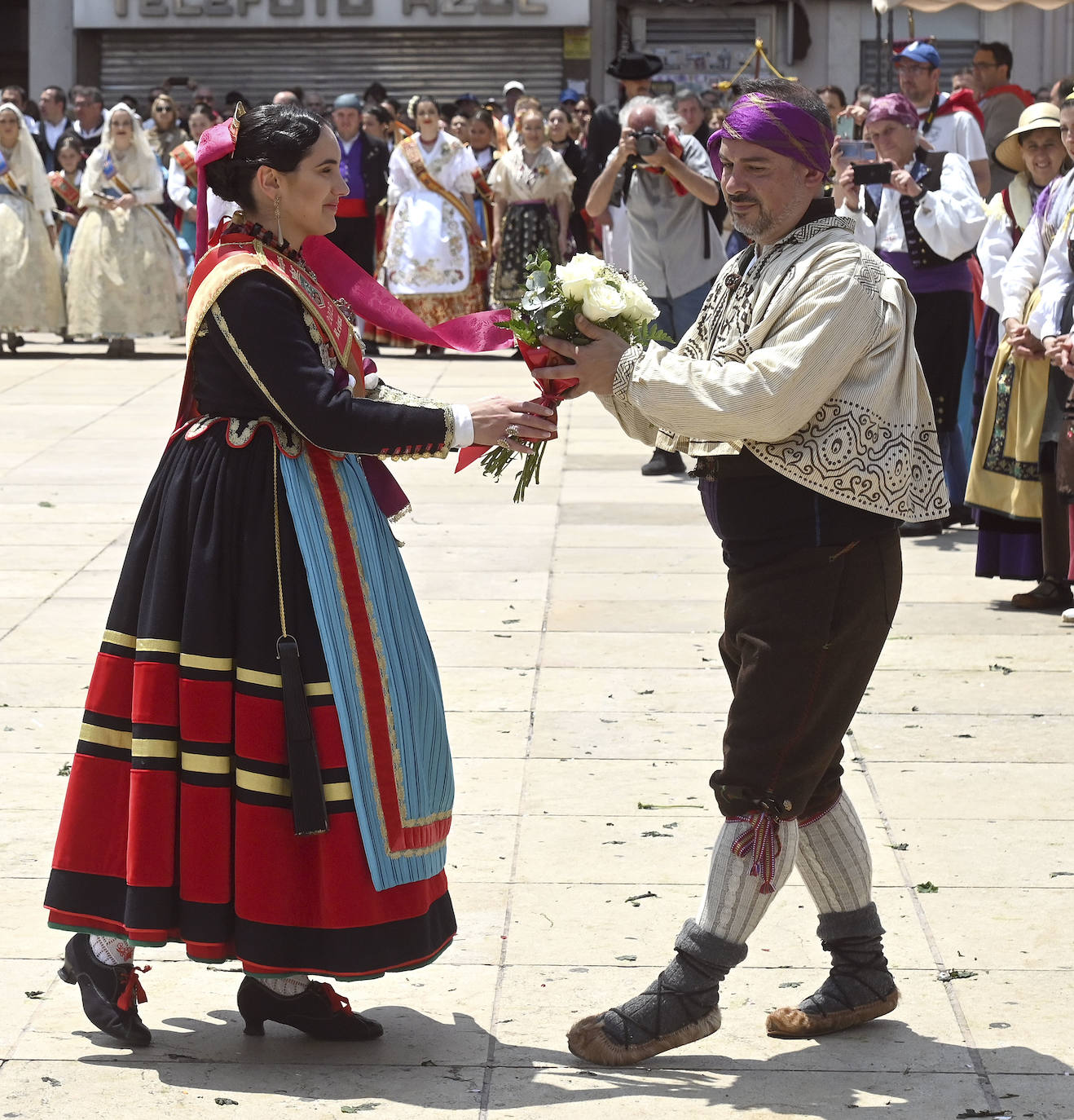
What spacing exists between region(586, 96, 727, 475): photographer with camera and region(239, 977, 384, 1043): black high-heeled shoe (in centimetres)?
674

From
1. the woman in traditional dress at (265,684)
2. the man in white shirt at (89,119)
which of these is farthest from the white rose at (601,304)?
the man in white shirt at (89,119)

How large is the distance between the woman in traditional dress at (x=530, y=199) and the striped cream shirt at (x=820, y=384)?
11551 mm

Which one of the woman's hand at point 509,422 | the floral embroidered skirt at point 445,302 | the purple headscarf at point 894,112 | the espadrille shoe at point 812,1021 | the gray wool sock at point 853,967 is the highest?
the purple headscarf at point 894,112

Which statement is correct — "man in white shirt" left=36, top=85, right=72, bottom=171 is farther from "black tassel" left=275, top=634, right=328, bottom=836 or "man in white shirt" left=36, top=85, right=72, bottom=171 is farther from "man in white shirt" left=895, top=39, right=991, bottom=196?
"black tassel" left=275, top=634, right=328, bottom=836

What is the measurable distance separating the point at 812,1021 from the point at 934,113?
615cm

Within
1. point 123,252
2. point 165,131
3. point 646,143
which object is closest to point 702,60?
point 165,131

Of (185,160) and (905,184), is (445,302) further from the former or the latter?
(905,184)

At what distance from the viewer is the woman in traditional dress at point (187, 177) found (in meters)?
15.0

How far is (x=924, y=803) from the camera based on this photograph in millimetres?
5047

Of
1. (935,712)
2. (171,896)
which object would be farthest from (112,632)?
(935,712)

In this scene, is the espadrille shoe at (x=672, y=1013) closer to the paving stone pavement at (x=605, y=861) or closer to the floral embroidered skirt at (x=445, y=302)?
the paving stone pavement at (x=605, y=861)

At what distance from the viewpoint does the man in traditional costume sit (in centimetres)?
337

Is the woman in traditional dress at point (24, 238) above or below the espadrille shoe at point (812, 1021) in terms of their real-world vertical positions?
above

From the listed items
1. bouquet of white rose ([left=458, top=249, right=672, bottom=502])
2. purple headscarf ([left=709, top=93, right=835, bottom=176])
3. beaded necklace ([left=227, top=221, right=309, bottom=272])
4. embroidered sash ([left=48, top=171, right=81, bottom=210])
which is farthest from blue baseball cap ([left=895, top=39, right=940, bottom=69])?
embroidered sash ([left=48, top=171, right=81, bottom=210])
